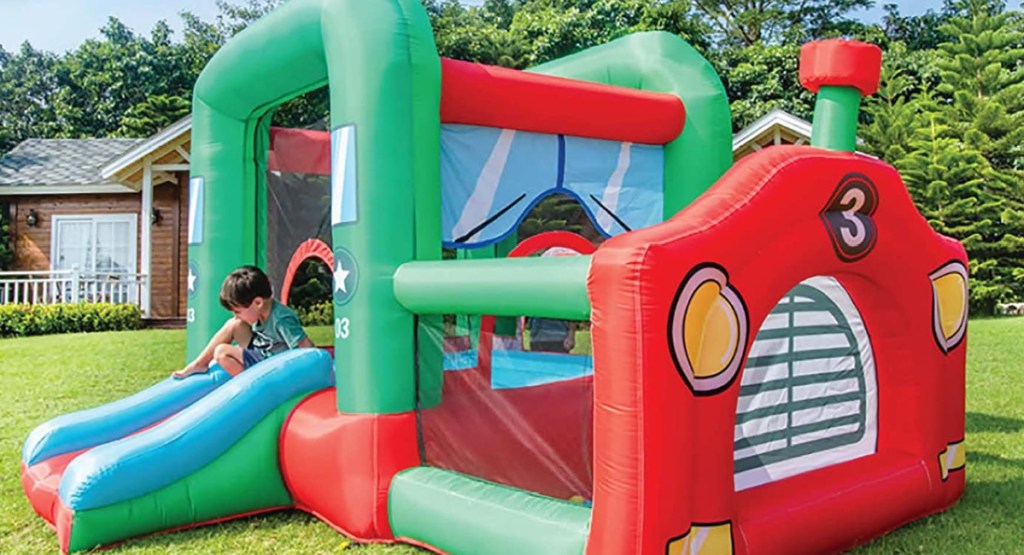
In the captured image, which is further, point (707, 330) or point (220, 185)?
point (220, 185)

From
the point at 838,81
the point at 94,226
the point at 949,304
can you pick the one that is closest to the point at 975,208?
the point at 949,304

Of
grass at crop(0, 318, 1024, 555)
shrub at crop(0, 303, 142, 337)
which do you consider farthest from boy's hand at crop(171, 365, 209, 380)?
shrub at crop(0, 303, 142, 337)

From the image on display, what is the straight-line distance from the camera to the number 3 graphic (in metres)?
3.28

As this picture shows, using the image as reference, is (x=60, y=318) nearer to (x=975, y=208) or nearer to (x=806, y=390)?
(x=806, y=390)

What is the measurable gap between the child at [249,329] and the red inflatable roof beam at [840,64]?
8.87 ft

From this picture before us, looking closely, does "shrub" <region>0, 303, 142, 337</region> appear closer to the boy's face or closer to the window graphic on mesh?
the boy's face

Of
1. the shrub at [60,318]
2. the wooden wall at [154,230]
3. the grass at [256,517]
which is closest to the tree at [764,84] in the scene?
the grass at [256,517]

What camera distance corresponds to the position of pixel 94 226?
52.6 ft

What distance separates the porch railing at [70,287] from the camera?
13445mm

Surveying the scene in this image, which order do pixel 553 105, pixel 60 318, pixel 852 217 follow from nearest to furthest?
1. pixel 852 217
2. pixel 553 105
3. pixel 60 318

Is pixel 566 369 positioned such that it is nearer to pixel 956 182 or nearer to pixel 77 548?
pixel 77 548

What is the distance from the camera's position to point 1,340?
11406 millimetres

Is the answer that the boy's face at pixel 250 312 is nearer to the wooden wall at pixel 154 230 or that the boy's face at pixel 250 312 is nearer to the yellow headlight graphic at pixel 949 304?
the yellow headlight graphic at pixel 949 304

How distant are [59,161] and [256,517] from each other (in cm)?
1541
